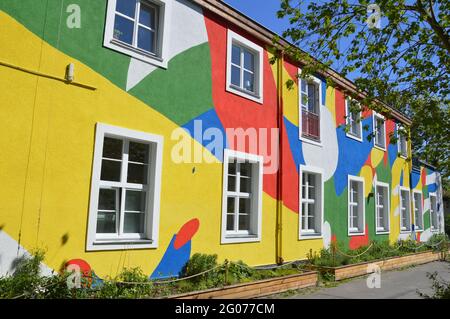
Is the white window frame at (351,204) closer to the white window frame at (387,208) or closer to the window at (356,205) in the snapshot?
the window at (356,205)

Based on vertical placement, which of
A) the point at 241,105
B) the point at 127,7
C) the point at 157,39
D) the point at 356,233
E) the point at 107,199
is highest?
the point at 127,7

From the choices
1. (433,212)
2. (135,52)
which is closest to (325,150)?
(135,52)

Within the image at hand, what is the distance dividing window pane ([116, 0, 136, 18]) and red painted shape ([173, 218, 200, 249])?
451 centimetres

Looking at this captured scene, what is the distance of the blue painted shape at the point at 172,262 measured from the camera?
805cm

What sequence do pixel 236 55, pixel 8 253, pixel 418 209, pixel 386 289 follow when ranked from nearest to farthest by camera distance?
pixel 8 253, pixel 386 289, pixel 236 55, pixel 418 209

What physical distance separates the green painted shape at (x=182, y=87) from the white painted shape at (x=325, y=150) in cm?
465

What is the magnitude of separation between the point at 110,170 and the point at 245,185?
4.08 m

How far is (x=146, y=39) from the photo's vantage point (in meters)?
8.57

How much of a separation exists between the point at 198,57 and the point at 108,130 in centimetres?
315

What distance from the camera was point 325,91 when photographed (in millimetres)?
14305

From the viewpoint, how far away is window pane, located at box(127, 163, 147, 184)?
7926 mm

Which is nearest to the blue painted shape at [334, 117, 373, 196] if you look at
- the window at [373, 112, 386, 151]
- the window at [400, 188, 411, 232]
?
the window at [373, 112, 386, 151]

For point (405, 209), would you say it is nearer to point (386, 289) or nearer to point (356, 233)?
point (356, 233)

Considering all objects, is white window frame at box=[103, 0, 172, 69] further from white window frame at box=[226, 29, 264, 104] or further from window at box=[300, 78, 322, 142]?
window at box=[300, 78, 322, 142]
